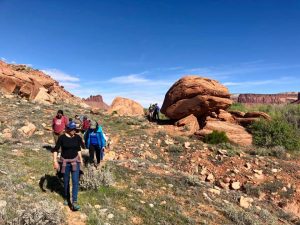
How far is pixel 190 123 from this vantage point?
22719 mm

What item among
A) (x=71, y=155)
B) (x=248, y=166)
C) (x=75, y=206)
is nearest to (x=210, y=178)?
(x=248, y=166)

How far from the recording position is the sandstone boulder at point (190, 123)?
22.3 meters

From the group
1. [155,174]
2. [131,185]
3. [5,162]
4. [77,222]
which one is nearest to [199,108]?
[155,174]

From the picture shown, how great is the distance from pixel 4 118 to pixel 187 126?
11.6 m

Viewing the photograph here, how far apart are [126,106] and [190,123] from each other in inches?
481

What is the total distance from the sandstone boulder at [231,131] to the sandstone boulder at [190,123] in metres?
1.07

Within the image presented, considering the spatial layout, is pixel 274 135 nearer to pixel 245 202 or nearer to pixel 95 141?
pixel 245 202

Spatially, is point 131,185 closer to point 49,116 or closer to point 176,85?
point 49,116

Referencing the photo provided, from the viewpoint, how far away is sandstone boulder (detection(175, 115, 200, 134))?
73.3 feet

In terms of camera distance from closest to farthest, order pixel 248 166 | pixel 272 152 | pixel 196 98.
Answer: pixel 248 166
pixel 272 152
pixel 196 98

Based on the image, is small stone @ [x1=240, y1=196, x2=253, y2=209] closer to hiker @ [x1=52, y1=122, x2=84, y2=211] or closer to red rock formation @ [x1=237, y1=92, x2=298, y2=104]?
hiker @ [x1=52, y1=122, x2=84, y2=211]

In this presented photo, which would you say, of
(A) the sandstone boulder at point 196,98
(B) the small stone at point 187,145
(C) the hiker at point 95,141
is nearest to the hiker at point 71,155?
(C) the hiker at point 95,141

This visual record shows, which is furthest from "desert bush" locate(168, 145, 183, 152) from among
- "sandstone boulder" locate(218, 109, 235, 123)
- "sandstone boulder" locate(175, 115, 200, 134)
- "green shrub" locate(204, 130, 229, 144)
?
"sandstone boulder" locate(218, 109, 235, 123)

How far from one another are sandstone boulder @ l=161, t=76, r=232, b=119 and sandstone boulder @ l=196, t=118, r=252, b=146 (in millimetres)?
1536
